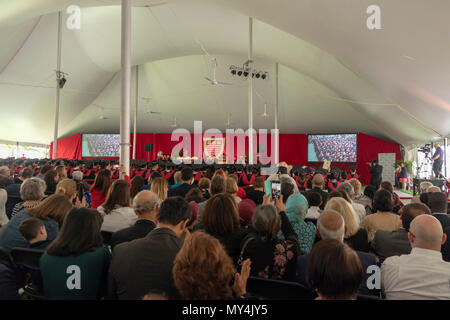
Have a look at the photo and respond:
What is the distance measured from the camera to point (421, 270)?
169 cm

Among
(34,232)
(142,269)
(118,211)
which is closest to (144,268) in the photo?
(142,269)

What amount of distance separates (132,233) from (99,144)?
21.6 meters

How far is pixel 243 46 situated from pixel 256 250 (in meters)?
13.4

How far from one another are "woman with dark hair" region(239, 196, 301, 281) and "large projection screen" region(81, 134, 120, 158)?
69.9 ft

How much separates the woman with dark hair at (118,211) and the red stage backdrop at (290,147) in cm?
1816

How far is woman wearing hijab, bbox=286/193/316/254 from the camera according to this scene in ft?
8.55

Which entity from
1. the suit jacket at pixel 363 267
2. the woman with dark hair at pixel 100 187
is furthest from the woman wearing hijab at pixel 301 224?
the woman with dark hair at pixel 100 187

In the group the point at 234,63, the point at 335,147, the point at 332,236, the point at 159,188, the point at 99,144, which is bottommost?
the point at 332,236

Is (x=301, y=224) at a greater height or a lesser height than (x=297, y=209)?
lesser

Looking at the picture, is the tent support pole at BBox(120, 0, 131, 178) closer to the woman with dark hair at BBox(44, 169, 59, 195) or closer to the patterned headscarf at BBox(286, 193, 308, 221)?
the woman with dark hair at BBox(44, 169, 59, 195)

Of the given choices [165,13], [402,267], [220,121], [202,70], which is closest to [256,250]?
[402,267]

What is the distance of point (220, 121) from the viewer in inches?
819

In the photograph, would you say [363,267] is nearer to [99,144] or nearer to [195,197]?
[195,197]

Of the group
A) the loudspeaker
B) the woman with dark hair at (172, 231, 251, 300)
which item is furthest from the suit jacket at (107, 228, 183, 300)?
the loudspeaker
